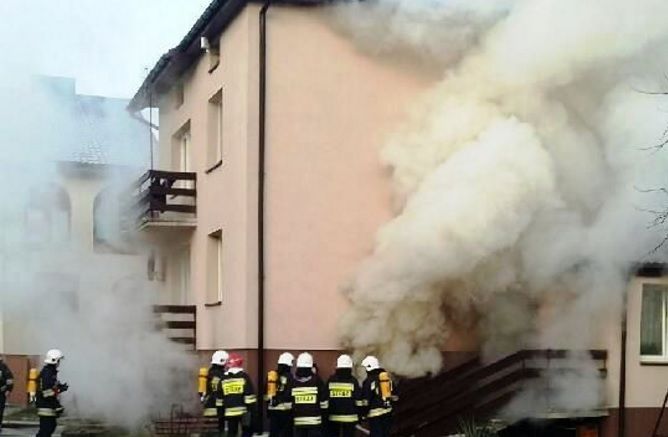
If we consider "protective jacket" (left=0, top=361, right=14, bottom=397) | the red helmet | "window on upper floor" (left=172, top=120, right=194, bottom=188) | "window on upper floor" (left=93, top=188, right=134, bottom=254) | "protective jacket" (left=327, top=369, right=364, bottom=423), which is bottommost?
"protective jacket" (left=0, top=361, right=14, bottom=397)

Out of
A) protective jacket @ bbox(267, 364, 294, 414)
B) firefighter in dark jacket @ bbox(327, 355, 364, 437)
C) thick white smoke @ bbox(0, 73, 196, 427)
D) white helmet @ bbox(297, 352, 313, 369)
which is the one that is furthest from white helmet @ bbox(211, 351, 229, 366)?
thick white smoke @ bbox(0, 73, 196, 427)

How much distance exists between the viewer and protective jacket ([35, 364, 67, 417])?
42.1 feet

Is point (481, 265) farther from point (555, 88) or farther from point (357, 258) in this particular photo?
point (555, 88)

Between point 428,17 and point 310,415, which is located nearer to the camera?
point 310,415

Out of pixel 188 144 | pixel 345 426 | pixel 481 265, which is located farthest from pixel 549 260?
pixel 188 144

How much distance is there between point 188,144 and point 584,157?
8.06 meters

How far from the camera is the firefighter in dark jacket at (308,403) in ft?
37.7

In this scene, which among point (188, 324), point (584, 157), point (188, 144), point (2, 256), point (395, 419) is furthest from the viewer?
point (188, 144)

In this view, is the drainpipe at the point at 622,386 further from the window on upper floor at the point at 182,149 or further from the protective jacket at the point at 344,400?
the window on upper floor at the point at 182,149

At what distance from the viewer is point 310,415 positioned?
37.6 ft

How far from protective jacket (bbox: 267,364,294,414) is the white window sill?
5.00 meters

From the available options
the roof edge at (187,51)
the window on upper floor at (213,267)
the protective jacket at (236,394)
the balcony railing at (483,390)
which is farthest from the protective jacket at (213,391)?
the roof edge at (187,51)

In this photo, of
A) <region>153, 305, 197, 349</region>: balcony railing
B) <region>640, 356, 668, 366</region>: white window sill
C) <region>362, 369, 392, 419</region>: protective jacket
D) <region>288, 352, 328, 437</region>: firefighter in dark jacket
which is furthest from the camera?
<region>153, 305, 197, 349</region>: balcony railing

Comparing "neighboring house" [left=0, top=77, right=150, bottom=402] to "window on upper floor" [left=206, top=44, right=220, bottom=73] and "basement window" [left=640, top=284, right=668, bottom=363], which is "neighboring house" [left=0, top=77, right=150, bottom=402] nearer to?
"window on upper floor" [left=206, top=44, right=220, bottom=73]
